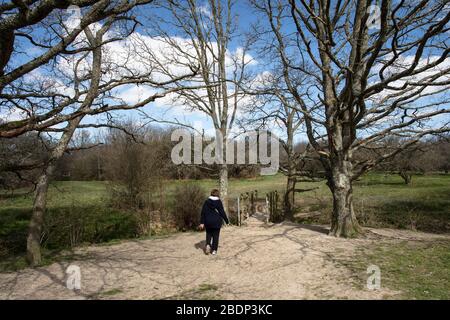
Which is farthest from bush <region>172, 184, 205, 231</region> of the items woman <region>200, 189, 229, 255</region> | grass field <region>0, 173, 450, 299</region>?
woman <region>200, 189, 229, 255</region>

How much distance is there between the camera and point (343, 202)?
12.6 m

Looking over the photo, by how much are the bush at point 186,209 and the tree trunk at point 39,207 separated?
786 centimetres

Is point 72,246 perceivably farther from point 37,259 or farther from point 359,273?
point 359,273

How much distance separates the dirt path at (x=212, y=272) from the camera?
7457 mm

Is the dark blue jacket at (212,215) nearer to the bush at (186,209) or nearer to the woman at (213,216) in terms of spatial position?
the woman at (213,216)

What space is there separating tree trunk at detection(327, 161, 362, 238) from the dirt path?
551 mm

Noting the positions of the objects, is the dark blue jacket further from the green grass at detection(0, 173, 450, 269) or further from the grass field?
the green grass at detection(0, 173, 450, 269)

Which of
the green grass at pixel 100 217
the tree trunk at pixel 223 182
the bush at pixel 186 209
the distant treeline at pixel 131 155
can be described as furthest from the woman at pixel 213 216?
the bush at pixel 186 209

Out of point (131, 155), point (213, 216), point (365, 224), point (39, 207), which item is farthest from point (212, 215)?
point (131, 155)

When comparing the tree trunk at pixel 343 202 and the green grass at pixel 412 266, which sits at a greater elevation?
the tree trunk at pixel 343 202

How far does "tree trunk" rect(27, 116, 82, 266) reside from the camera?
1074 cm

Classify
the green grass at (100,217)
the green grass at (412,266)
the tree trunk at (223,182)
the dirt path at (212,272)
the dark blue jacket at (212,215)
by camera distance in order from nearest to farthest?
the green grass at (412,266) → the dirt path at (212,272) → the dark blue jacket at (212,215) → the green grass at (100,217) → the tree trunk at (223,182)

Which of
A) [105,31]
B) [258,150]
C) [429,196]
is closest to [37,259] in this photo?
[105,31]

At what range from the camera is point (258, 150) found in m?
22.9
